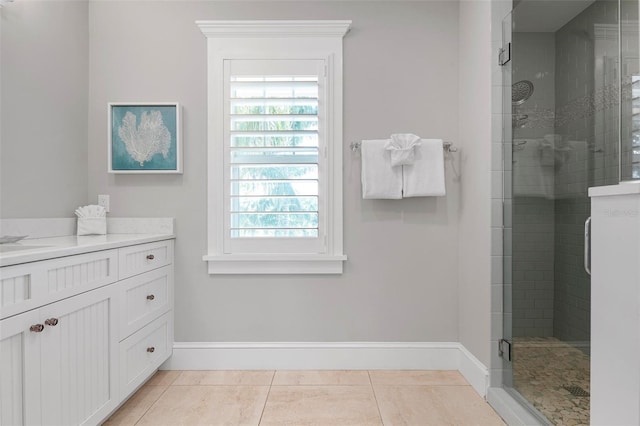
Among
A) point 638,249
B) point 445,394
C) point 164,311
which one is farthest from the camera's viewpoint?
point 164,311

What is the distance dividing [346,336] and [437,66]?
6.10 feet

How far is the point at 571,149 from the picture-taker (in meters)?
1.67

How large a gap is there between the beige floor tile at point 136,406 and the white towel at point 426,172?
1865mm

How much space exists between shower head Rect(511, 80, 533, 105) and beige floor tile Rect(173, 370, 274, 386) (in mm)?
2091

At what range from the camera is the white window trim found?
2375mm

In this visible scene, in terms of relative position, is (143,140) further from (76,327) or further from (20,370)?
(20,370)

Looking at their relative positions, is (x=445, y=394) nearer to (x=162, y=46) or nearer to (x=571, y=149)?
(x=571, y=149)

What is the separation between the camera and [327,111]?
238 cm

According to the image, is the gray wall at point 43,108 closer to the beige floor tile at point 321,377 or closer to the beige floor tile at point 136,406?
the beige floor tile at point 136,406

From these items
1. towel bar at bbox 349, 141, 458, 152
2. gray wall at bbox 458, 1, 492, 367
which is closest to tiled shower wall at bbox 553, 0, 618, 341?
gray wall at bbox 458, 1, 492, 367

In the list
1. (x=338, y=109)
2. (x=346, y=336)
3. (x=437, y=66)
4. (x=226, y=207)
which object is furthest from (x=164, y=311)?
(x=437, y=66)

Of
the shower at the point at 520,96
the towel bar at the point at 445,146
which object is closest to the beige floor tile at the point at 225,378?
the towel bar at the point at 445,146

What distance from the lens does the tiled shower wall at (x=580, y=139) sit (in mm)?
1553

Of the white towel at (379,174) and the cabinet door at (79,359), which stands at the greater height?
the white towel at (379,174)
